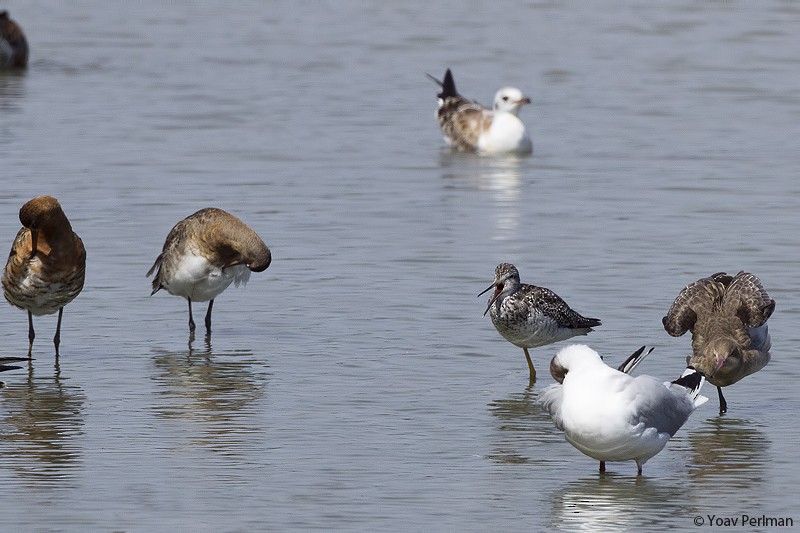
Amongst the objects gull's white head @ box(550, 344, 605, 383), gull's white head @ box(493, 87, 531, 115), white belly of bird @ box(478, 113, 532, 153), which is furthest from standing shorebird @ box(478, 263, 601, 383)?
gull's white head @ box(493, 87, 531, 115)

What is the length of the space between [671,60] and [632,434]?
65.0 ft

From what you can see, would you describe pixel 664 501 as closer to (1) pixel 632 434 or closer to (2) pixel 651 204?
(1) pixel 632 434

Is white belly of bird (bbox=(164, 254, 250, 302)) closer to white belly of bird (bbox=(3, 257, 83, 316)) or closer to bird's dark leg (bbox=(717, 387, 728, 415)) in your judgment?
white belly of bird (bbox=(3, 257, 83, 316))

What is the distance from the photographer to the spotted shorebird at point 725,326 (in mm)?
10453

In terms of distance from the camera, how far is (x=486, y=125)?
70.8 feet

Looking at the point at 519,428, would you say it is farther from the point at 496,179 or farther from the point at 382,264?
the point at 496,179

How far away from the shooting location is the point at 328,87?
25672mm

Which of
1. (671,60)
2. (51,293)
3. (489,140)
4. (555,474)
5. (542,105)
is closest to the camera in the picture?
(555,474)

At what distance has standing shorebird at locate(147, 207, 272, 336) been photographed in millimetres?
12719

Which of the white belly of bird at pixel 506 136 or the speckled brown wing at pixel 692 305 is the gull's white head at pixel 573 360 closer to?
the speckled brown wing at pixel 692 305

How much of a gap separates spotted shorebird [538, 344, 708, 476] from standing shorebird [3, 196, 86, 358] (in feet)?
13.2

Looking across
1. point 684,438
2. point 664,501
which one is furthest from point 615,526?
point 684,438

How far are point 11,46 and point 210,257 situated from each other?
51.7ft

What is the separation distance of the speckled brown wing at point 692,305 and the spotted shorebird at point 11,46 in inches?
724
